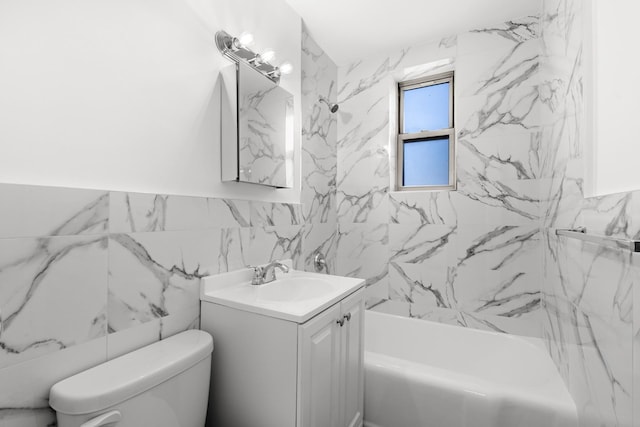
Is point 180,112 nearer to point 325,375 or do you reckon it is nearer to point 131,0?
point 131,0

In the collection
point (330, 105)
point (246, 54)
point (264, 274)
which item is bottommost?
point (264, 274)

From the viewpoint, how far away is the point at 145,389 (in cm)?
77

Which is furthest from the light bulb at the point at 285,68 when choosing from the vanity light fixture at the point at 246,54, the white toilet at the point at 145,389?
the white toilet at the point at 145,389

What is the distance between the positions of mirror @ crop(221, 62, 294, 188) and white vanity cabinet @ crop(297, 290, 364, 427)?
0.74 m

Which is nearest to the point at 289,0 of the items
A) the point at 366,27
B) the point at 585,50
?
the point at 366,27

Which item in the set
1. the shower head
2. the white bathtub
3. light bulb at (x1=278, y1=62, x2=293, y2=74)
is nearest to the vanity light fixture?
light bulb at (x1=278, y1=62, x2=293, y2=74)

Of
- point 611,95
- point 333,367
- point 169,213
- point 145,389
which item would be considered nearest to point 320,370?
point 333,367

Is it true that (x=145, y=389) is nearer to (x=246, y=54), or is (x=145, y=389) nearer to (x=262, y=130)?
(x=262, y=130)

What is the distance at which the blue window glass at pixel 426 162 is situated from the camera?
2227 mm

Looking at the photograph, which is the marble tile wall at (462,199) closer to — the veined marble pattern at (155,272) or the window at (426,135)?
the window at (426,135)

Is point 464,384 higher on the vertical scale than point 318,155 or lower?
lower

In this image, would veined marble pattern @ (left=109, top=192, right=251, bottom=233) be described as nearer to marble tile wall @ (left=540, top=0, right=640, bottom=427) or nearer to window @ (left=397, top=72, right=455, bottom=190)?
marble tile wall @ (left=540, top=0, right=640, bottom=427)

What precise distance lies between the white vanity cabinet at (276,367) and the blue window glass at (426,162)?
4.78 feet

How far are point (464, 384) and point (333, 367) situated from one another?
2.21 ft
